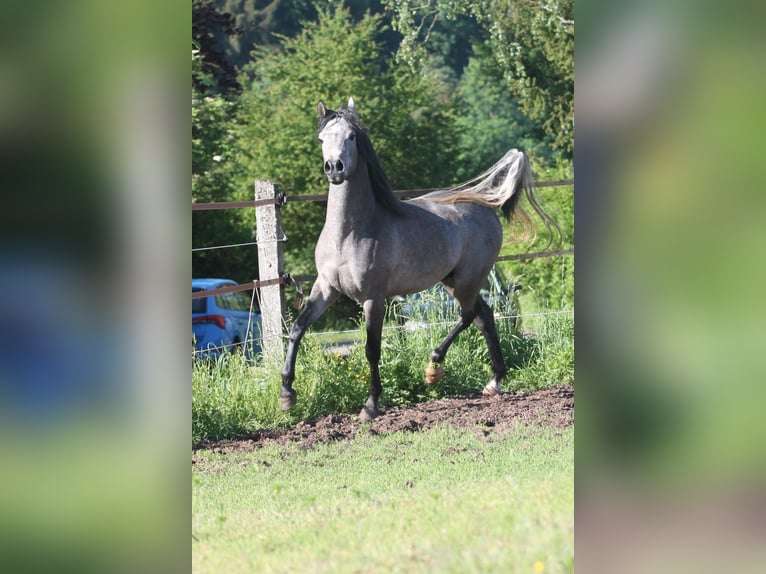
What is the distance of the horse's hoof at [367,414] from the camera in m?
6.80

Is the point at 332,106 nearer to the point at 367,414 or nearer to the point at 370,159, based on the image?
the point at 370,159

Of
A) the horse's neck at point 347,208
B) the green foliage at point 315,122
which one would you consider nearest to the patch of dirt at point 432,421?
the horse's neck at point 347,208

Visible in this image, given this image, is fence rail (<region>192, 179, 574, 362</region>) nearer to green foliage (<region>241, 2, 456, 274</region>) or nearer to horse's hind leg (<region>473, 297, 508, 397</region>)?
horse's hind leg (<region>473, 297, 508, 397</region>)

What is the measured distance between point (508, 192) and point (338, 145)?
2.18 meters

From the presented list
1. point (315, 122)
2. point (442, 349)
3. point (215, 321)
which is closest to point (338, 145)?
point (442, 349)

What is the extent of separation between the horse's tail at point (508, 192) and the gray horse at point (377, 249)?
0.17 meters

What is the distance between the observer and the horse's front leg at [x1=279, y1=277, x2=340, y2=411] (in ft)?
21.6

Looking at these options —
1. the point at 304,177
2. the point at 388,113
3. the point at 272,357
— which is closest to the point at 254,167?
the point at 304,177

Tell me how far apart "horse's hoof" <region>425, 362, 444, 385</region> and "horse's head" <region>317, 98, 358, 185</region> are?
1.88 metres

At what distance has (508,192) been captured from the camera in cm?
800
